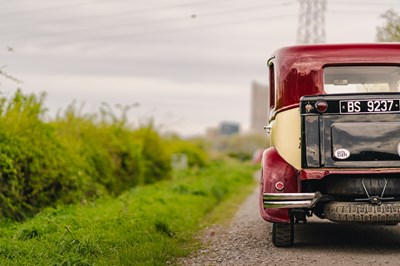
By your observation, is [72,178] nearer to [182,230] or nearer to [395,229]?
[182,230]

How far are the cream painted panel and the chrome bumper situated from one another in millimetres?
416

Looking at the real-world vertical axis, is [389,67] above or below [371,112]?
above

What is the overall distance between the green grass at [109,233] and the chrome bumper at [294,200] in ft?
4.79

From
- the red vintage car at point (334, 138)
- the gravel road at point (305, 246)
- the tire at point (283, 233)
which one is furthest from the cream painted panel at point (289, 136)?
the gravel road at point (305, 246)

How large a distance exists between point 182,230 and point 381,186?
4415 millimetres

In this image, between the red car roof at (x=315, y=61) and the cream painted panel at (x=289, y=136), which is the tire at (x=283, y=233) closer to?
the cream painted panel at (x=289, y=136)

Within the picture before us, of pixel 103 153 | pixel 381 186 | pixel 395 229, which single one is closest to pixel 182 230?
pixel 395 229

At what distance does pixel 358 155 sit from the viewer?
30.3 ft

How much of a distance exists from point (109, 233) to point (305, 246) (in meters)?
2.87

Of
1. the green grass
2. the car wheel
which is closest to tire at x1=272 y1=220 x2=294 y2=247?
the car wheel

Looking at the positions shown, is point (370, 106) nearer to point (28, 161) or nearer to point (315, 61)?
point (315, 61)

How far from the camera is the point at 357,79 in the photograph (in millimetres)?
10227

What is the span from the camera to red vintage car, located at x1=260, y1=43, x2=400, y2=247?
9.20m

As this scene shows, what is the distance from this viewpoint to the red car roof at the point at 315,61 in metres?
10.0
